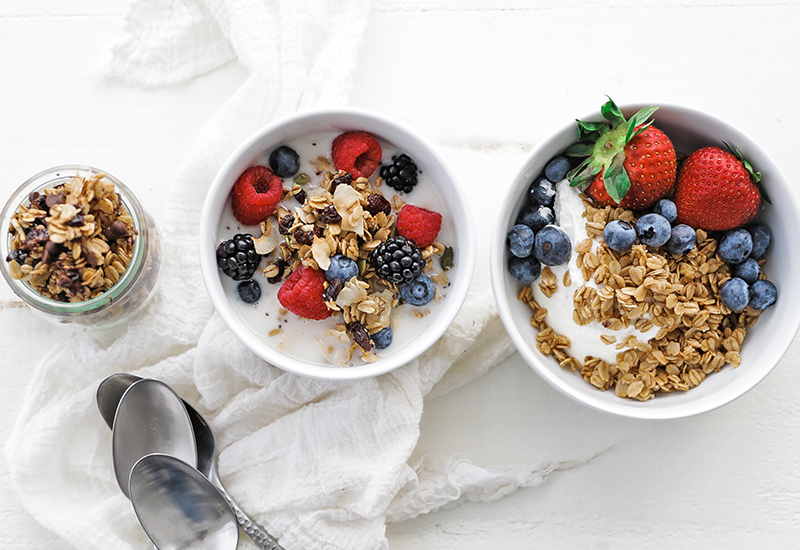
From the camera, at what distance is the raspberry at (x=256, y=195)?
1059 mm

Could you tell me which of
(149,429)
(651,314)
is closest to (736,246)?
(651,314)

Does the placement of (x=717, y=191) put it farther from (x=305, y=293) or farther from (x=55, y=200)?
(x=55, y=200)

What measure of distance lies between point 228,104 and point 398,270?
53cm

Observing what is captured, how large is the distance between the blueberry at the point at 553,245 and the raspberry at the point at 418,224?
17cm

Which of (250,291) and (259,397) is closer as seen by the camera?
(250,291)

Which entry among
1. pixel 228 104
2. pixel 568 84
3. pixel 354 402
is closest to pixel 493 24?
pixel 568 84

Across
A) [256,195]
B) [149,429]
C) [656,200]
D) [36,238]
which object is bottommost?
[149,429]

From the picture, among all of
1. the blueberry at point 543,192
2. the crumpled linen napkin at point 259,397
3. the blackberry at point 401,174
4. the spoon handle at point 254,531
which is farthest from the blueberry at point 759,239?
the spoon handle at point 254,531

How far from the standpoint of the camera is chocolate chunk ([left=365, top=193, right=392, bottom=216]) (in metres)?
1.06

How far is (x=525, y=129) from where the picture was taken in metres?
1.35

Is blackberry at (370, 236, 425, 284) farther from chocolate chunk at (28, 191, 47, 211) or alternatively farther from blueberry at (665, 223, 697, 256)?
chocolate chunk at (28, 191, 47, 211)

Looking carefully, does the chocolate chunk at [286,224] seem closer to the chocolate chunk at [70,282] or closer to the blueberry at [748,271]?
the chocolate chunk at [70,282]

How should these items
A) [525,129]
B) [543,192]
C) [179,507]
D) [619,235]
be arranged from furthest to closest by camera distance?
[525,129], [179,507], [543,192], [619,235]

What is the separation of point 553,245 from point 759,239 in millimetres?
353
